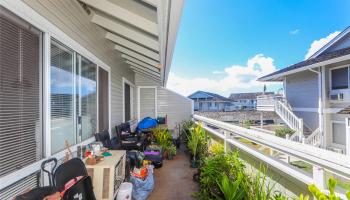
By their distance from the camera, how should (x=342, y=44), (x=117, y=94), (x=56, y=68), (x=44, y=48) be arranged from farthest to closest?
(x=342, y=44)
(x=117, y=94)
(x=56, y=68)
(x=44, y=48)

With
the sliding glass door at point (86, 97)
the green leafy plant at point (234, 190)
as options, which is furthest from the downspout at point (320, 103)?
the sliding glass door at point (86, 97)

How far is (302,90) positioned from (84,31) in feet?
36.1

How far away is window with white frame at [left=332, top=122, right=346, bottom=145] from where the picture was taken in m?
8.23

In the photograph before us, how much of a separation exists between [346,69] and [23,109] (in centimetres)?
1036

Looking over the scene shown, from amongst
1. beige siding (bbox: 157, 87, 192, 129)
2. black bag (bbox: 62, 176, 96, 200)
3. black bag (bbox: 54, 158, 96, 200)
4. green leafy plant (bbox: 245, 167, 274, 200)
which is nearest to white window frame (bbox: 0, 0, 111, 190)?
black bag (bbox: 54, 158, 96, 200)

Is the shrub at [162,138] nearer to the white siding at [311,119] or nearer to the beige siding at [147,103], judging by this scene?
the beige siding at [147,103]

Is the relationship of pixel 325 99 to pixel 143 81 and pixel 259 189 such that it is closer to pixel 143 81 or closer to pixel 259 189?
pixel 143 81

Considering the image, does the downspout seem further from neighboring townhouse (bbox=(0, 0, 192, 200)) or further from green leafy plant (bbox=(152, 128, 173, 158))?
neighboring townhouse (bbox=(0, 0, 192, 200))

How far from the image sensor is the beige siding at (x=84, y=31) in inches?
86.4

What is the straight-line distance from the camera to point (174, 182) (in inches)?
149

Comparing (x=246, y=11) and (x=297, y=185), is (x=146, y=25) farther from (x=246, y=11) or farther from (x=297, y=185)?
(x=246, y=11)

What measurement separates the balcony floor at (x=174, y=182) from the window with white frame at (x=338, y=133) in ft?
23.0

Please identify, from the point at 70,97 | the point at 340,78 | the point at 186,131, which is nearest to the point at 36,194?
the point at 70,97

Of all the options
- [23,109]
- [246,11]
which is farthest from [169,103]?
[246,11]
